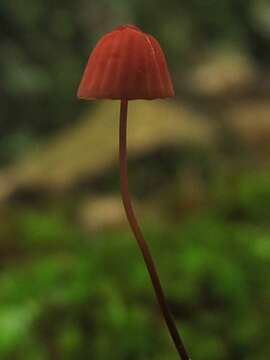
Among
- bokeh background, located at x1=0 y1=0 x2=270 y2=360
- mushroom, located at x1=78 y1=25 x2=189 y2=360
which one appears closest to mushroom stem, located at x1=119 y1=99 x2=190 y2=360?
mushroom, located at x1=78 y1=25 x2=189 y2=360

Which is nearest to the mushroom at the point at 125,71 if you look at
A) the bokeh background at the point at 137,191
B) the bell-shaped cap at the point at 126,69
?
the bell-shaped cap at the point at 126,69

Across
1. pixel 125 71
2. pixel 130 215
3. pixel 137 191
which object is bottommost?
pixel 137 191

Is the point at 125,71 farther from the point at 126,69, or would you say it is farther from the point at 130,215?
the point at 130,215

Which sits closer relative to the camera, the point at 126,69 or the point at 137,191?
the point at 126,69

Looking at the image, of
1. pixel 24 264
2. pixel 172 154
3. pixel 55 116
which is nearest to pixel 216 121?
pixel 172 154

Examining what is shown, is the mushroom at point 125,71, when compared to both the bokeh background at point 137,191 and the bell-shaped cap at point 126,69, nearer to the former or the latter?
the bell-shaped cap at point 126,69

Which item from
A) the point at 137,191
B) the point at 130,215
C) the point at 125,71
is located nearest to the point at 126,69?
the point at 125,71

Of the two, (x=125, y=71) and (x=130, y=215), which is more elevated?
(x=125, y=71)
